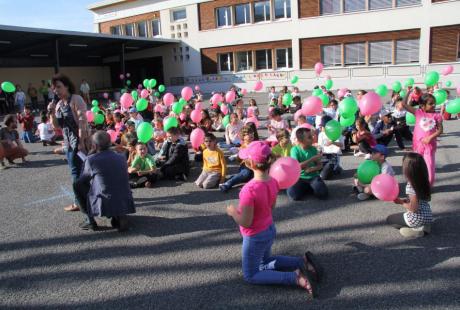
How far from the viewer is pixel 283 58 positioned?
26484 mm

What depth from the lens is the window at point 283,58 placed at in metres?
26.2

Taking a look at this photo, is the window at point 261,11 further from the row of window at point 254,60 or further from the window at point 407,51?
the window at point 407,51

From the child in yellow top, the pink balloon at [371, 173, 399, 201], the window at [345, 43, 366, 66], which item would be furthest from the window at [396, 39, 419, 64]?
the pink balloon at [371, 173, 399, 201]

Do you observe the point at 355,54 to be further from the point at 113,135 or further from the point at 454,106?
the point at 113,135

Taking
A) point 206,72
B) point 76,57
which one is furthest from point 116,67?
point 206,72

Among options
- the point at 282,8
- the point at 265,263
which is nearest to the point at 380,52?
the point at 282,8

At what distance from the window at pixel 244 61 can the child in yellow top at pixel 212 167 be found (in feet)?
73.2

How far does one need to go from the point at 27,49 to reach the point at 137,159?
21.7m

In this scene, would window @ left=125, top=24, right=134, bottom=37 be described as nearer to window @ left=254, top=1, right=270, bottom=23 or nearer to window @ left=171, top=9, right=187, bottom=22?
window @ left=171, top=9, right=187, bottom=22

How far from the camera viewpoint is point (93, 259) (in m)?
4.10

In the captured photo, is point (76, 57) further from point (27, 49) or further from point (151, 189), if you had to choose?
point (151, 189)

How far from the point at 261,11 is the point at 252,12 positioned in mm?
649

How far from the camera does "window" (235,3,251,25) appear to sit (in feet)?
88.4

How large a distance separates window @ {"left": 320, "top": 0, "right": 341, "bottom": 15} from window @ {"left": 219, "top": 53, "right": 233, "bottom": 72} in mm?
7538
